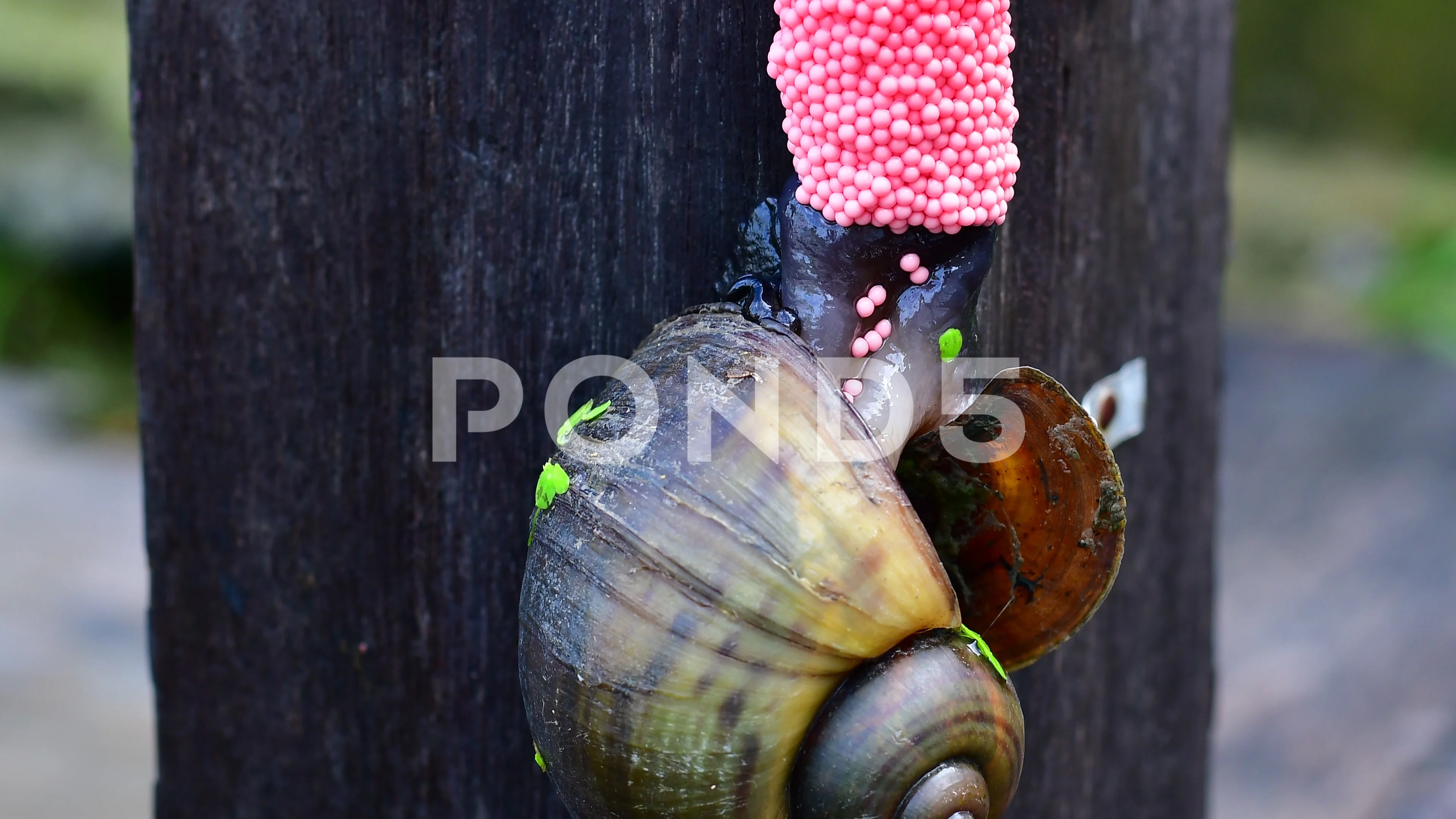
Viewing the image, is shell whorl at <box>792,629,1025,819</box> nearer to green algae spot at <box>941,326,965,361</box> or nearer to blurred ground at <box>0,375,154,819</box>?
green algae spot at <box>941,326,965,361</box>

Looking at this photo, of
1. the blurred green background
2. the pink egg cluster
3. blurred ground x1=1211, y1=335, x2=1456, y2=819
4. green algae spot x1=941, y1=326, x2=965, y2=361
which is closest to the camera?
the pink egg cluster

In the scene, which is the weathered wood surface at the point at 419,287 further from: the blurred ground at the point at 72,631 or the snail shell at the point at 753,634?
the blurred ground at the point at 72,631

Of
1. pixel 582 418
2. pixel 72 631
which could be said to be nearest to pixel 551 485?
pixel 582 418

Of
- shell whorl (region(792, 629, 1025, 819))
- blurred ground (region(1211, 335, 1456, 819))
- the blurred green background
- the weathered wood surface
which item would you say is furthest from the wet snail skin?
the blurred green background

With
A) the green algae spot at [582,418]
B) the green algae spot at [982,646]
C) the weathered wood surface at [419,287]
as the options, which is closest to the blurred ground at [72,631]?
the weathered wood surface at [419,287]

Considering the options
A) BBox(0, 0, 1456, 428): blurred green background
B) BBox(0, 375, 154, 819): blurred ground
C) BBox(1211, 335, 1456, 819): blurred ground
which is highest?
BBox(0, 0, 1456, 428): blurred green background

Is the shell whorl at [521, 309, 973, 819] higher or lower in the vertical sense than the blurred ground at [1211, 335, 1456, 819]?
higher
